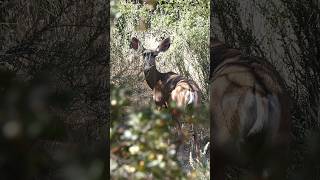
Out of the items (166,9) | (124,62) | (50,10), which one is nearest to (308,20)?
(166,9)

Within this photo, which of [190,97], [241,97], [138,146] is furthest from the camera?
[190,97]

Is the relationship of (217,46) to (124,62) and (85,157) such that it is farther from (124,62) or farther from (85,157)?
(85,157)

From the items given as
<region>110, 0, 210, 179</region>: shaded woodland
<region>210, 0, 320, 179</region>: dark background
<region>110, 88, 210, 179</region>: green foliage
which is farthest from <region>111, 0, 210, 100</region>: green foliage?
<region>110, 88, 210, 179</region>: green foliage

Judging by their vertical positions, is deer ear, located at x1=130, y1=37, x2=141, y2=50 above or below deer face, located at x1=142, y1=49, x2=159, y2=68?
above

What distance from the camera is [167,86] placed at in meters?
4.39

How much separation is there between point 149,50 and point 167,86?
309mm

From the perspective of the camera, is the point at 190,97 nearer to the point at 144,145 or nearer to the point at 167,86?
the point at 167,86

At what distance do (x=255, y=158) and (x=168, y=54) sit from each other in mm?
3870

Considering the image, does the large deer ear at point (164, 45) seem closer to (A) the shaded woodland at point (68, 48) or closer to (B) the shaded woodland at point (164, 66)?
(B) the shaded woodland at point (164, 66)

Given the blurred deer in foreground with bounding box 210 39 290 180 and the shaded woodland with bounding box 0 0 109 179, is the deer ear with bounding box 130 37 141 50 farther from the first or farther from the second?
the blurred deer in foreground with bounding box 210 39 290 180

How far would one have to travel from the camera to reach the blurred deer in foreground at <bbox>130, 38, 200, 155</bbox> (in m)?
4.33

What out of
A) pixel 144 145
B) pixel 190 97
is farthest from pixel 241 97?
pixel 144 145

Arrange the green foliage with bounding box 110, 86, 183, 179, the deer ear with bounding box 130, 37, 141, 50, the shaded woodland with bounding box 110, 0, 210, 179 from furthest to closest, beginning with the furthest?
1. the deer ear with bounding box 130, 37, 141, 50
2. the shaded woodland with bounding box 110, 0, 210, 179
3. the green foliage with bounding box 110, 86, 183, 179

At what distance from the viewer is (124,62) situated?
4242 mm
